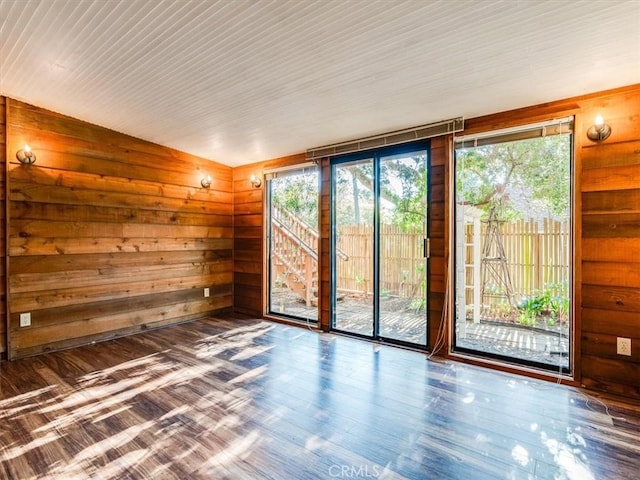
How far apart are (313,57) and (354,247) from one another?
7.36 feet

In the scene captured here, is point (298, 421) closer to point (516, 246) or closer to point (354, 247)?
point (354, 247)

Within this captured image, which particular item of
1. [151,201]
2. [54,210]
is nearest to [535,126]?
[151,201]

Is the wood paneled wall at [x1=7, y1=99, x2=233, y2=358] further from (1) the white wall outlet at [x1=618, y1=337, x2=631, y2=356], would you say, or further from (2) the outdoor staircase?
(1) the white wall outlet at [x1=618, y1=337, x2=631, y2=356]

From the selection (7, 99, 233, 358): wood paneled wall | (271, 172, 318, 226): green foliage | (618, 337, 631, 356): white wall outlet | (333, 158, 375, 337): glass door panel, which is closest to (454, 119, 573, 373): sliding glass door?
(618, 337, 631, 356): white wall outlet

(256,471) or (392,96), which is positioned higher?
(392,96)

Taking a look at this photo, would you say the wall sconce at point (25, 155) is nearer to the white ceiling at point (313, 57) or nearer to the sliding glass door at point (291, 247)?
the white ceiling at point (313, 57)

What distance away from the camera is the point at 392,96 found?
2758 mm

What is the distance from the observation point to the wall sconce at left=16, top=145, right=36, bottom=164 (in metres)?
3.17

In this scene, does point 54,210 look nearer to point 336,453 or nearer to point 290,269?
point 290,269

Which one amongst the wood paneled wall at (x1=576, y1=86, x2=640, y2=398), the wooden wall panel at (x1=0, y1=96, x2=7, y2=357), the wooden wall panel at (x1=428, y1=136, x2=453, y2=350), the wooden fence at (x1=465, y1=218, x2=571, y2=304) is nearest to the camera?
the wood paneled wall at (x1=576, y1=86, x2=640, y2=398)

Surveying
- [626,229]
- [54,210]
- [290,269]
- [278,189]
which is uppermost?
[278,189]

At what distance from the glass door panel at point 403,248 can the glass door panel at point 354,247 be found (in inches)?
6.2

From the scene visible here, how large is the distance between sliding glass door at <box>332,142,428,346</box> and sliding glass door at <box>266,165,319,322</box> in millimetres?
550

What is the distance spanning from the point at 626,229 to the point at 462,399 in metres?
1.78
